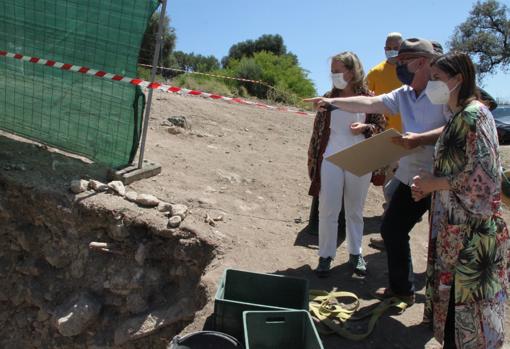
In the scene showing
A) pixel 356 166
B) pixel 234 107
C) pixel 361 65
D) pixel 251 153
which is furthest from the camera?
pixel 234 107

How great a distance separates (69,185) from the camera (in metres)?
5.39

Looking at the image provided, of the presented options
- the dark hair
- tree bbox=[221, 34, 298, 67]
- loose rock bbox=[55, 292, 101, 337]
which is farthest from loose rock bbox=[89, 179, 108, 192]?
tree bbox=[221, 34, 298, 67]

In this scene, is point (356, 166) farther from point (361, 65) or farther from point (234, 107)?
point (234, 107)

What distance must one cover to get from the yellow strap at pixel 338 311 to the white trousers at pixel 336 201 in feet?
1.57

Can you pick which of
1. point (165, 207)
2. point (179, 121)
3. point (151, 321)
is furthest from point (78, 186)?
point (179, 121)

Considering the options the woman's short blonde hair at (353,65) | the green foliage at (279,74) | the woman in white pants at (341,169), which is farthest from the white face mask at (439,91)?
the green foliage at (279,74)

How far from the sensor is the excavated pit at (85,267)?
4789mm

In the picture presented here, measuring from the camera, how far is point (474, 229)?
2.98m

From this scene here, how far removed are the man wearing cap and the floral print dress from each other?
1.81 ft

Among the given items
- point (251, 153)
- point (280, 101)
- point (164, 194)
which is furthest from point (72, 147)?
point (280, 101)

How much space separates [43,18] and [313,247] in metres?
3.81

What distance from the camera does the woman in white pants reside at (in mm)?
4305

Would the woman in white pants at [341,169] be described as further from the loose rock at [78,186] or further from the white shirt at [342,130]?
the loose rock at [78,186]

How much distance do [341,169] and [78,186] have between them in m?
2.65
